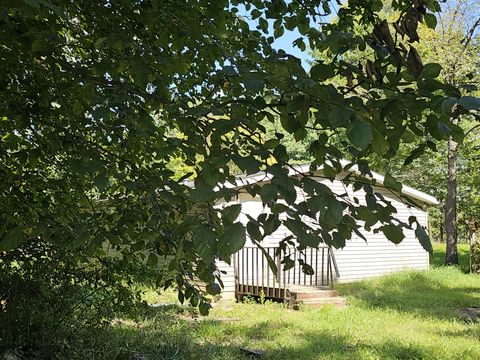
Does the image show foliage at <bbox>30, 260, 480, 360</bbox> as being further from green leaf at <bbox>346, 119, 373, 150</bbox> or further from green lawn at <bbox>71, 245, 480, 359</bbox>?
green leaf at <bbox>346, 119, 373, 150</bbox>

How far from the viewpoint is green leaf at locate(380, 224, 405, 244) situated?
1.61 meters

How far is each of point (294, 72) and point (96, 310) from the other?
4.62m

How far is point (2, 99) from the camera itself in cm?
296

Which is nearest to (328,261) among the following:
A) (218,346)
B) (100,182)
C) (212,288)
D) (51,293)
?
(218,346)

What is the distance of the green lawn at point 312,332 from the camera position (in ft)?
19.8

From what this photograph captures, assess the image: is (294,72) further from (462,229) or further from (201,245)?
(462,229)

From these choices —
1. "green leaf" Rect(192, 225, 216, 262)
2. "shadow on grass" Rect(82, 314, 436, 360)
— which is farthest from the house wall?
"green leaf" Rect(192, 225, 216, 262)

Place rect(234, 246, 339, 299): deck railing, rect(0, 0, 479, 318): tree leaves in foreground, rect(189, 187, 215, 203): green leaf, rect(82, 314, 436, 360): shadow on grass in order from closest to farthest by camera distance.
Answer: rect(189, 187, 215, 203): green leaf
rect(0, 0, 479, 318): tree leaves in foreground
rect(82, 314, 436, 360): shadow on grass
rect(234, 246, 339, 299): deck railing

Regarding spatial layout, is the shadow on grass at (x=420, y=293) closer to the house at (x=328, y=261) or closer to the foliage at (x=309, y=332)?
the foliage at (x=309, y=332)

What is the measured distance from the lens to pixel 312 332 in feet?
25.2

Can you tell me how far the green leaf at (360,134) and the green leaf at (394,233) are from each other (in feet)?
1.65

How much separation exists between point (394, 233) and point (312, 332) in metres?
6.51

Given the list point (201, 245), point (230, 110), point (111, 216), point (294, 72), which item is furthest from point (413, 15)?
point (111, 216)

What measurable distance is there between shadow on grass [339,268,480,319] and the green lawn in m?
0.02
